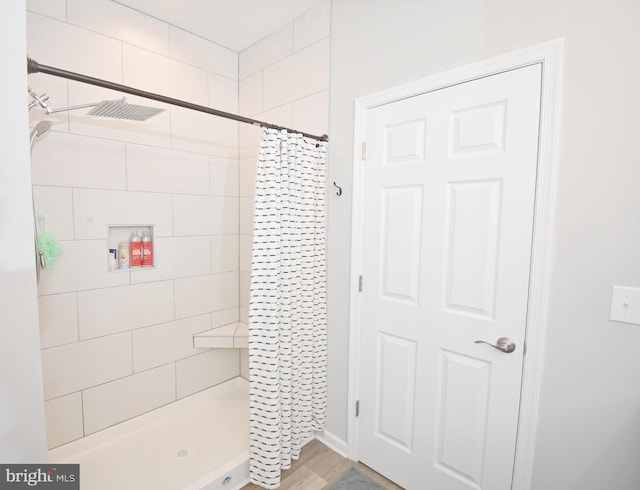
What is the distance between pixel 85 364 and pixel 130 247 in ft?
2.40

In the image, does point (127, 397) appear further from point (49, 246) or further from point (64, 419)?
point (49, 246)

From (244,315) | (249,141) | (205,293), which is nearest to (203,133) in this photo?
(249,141)

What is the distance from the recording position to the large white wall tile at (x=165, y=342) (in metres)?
2.06

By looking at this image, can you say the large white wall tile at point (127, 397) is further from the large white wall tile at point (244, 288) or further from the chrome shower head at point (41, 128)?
the chrome shower head at point (41, 128)

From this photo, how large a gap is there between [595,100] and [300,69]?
1585 mm

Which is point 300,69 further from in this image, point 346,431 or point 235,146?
point 346,431

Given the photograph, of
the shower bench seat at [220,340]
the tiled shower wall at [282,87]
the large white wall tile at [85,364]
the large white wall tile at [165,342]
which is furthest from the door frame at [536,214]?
the large white wall tile at [85,364]

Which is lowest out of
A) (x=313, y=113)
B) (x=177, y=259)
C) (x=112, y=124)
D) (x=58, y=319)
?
(x=58, y=319)

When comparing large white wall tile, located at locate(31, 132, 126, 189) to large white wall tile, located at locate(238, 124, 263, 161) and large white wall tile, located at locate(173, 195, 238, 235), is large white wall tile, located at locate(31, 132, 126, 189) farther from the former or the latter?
large white wall tile, located at locate(238, 124, 263, 161)

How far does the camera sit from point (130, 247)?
2010mm

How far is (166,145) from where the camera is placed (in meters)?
2.12

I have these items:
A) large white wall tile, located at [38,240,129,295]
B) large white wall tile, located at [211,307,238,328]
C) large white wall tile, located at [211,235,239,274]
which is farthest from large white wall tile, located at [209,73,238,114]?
large white wall tile, located at [211,307,238,328]

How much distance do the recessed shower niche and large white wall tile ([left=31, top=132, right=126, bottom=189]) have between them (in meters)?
0.29

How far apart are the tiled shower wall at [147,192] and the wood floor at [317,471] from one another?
0.92 m
